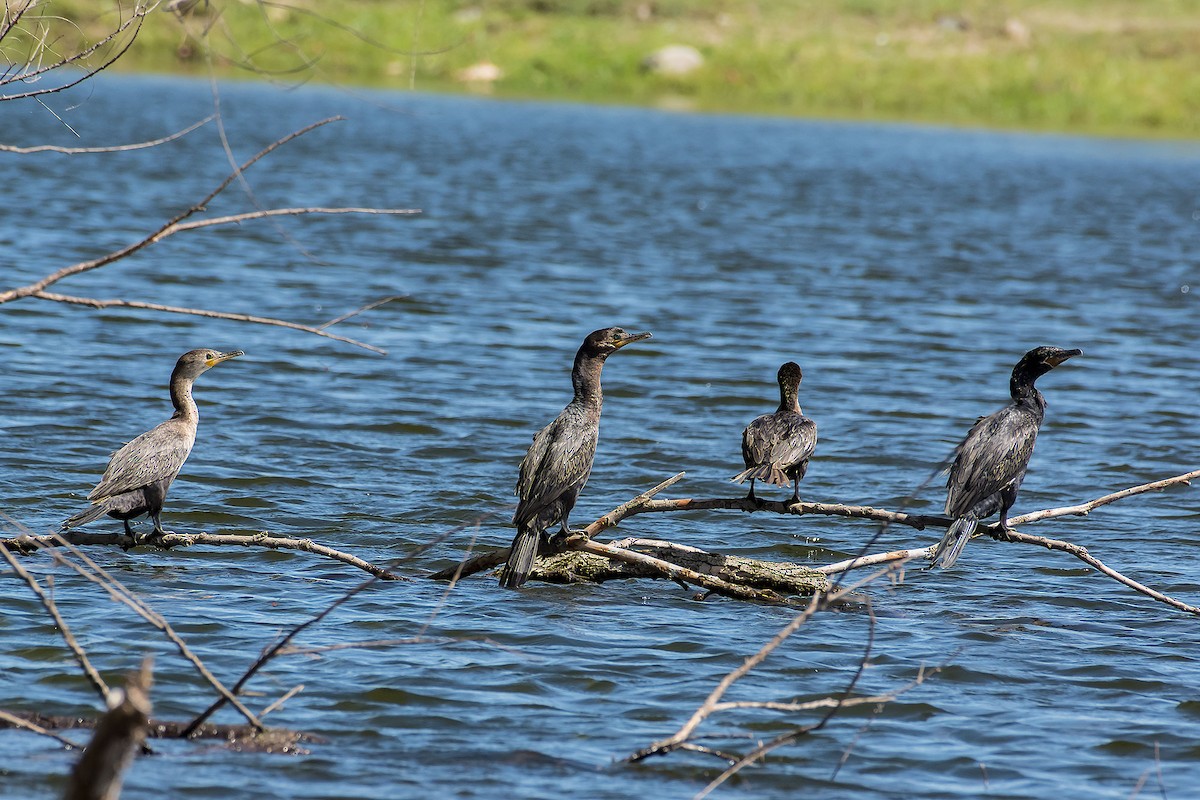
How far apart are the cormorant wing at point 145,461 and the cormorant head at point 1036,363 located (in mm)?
4078

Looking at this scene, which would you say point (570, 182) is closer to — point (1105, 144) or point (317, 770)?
point (1105, 144)

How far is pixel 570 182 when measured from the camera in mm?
26562

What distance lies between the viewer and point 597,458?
405 inches

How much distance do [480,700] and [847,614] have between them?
88.3 inches

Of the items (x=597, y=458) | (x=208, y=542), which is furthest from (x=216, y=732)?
(x=597, y=458)

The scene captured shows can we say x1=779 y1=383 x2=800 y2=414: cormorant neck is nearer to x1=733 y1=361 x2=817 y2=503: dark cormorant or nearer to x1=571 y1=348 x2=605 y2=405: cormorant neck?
x1=733 y1=361 x2=817 y2=503: dark cormorant

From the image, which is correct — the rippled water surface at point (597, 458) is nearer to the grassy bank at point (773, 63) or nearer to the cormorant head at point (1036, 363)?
the cormorant head at point (1036, 363)

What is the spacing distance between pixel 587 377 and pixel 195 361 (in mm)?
2106

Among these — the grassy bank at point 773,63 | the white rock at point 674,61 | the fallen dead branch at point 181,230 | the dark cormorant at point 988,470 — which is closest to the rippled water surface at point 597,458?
the dark cormorant at point 988,470

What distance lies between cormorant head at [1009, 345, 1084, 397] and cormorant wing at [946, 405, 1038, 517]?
263 mm

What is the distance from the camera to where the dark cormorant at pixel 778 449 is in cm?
668

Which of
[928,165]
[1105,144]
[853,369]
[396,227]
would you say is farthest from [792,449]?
[1105,144]

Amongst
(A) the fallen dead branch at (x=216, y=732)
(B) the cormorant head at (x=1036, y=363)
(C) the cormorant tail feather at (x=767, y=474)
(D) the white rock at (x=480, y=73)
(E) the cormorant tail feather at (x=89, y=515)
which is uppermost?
(D) the white rock at (x=480, y=73)

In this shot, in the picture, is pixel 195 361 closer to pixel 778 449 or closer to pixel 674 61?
pixel 778 449
